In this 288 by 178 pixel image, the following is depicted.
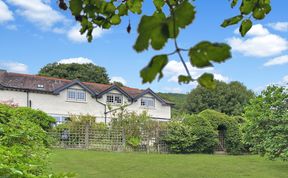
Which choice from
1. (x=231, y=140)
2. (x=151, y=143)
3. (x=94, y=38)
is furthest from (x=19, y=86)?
(x=94, y=38)

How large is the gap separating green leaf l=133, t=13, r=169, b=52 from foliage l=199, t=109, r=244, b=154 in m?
24.8

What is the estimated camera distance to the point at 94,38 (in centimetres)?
222

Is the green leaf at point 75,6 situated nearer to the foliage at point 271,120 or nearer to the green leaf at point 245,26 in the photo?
the green leaf at point 245,26

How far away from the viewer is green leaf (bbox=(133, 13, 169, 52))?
37.5 inches

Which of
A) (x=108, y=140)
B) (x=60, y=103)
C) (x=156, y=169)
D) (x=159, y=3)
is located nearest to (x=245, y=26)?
(x=159, y=3)

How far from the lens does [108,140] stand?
78.0 feet

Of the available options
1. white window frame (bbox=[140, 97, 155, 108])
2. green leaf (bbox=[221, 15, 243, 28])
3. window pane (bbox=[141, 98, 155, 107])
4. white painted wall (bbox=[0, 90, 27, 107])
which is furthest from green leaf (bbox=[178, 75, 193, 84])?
window pane (bbox=[141, 98, 155, 107])

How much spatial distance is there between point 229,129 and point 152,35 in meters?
25.5

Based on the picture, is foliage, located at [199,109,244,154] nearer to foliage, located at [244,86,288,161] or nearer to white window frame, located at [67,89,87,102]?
foliage, located at [244,86,288,161]

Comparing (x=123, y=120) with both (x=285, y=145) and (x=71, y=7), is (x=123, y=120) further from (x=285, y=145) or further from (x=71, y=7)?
(x=71, y=7)

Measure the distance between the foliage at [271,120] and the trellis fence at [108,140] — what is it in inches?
461

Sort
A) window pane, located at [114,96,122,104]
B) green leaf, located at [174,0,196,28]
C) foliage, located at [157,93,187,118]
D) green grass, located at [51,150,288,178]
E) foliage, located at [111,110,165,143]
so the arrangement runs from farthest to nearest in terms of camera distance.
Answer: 1. foliage, located at [157,93,187,118]
2. window pane, located at [114,96,122,104]
3. foliage, located at [111,110,165,143]
4. green grass, located at [51,150,288,178]
5. green leaf, located at [174,0,196,28]

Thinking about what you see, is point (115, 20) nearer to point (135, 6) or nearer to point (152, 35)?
point (135, 6)

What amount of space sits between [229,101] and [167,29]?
50233mm
